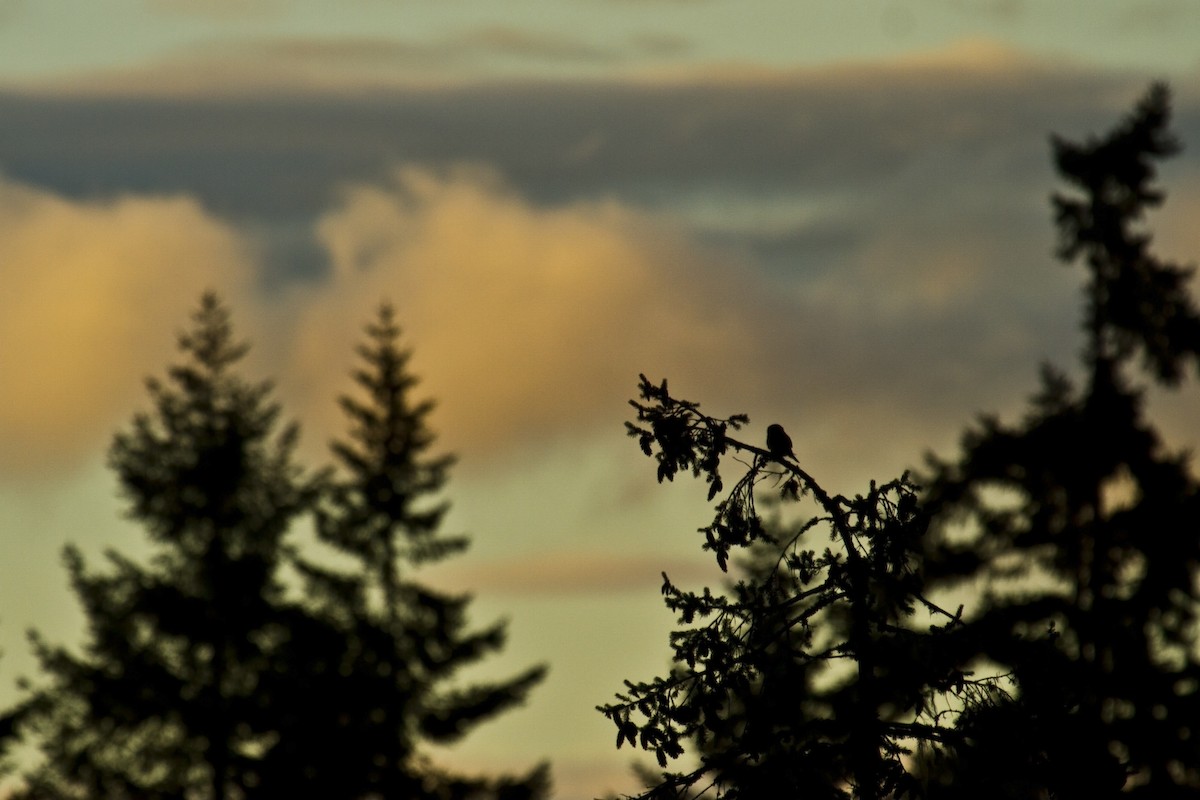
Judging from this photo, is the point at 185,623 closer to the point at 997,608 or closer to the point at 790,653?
the point at 997,608

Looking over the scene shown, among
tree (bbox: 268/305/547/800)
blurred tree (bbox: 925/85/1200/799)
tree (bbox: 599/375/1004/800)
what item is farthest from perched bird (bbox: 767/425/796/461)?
tree (bbox: 268/305/547/800)

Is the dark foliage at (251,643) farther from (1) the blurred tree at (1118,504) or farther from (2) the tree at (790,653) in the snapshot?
(2) the tree at (790,653)

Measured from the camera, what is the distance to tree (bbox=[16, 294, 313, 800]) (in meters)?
48.7

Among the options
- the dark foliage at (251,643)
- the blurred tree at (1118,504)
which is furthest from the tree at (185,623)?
the blurred tree at (1118,504)

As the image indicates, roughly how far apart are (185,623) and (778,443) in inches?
1454

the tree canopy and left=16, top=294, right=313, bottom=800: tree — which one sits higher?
left=16, top=294, right=313, bottom=800: tree

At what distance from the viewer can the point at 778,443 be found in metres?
13.6

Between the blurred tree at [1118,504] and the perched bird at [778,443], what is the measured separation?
17.1 meters

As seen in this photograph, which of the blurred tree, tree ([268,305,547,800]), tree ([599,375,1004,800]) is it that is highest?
tree ([268,305,547,800])

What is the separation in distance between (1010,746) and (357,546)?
A: 36317 mm

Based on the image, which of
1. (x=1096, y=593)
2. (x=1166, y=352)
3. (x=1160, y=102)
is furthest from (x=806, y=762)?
(x=1160, y=102)

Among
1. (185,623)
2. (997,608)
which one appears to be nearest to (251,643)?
(185,623)

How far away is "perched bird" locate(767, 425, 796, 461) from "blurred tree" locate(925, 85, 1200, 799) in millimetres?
17087

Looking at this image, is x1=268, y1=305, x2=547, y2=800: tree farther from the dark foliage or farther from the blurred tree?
the blurred tree
